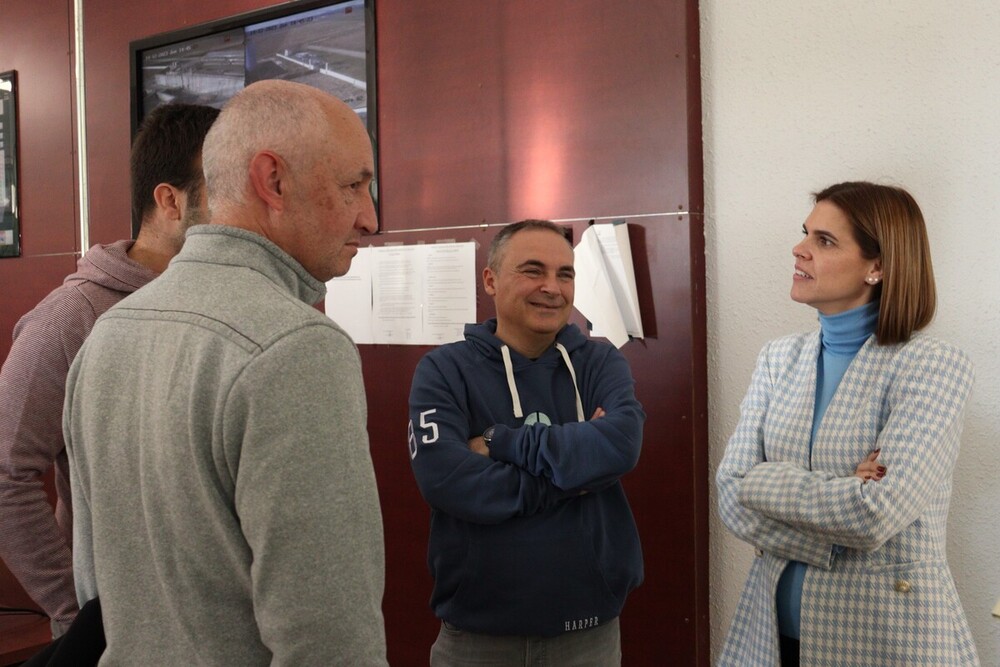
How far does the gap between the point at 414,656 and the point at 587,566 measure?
4.72ft


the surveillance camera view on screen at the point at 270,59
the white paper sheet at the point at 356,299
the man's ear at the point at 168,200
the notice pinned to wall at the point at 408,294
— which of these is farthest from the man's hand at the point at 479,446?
the surveillance camera view on screen at the point at 270,59

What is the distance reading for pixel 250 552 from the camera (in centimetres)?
96

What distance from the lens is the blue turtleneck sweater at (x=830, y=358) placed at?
5.97ft

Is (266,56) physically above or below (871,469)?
above

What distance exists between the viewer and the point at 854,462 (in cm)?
178

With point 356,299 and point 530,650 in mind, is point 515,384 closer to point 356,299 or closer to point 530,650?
point 530,650

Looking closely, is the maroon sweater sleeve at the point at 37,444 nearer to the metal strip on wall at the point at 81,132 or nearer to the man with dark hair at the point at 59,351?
the man with dark hair at the point at 59,351

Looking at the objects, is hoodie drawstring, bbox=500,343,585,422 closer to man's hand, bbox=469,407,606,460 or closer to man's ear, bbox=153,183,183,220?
man's hand, bbox=469,407,606,460

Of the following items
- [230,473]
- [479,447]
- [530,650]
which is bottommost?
[530,650]

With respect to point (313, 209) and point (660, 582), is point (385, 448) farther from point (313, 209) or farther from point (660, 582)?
point (313, 209)

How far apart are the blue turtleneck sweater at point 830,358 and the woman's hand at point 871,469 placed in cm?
13

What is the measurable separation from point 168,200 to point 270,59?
180 centimetres

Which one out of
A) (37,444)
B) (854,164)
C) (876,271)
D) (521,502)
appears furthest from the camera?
(854,164)

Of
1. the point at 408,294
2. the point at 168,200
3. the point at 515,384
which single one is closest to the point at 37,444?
the point at 168,200
